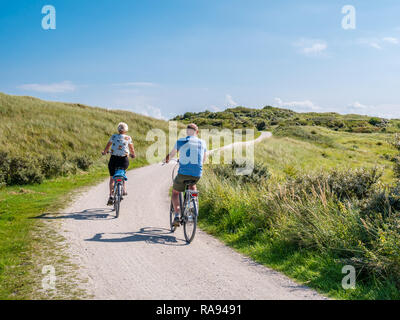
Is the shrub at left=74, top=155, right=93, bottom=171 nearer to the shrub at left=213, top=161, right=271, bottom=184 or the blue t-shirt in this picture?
the shrub at left=213, top=161, right=271, bottom=184

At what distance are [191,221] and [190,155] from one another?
1.42 m

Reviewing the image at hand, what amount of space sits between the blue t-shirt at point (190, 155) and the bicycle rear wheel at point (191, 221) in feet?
2.12

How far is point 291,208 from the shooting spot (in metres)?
6.71

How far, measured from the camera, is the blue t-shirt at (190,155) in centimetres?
648

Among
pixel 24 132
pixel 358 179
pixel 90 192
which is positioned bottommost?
pixel 90 192

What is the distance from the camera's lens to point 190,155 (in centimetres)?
→ 650

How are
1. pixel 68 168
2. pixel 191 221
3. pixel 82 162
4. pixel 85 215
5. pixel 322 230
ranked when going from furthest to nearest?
1. pixel 82 162
2. pixel 68 168
3. pixel 85 215
4. pixel 191 221
5. pixel 322 230

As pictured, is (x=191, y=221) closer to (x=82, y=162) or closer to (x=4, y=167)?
(x=4, y=167)

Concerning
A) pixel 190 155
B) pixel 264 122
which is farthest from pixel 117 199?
pixel 264 122

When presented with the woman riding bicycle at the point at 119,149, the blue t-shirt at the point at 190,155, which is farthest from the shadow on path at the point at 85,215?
the blue t-shirt at the point at 190,155

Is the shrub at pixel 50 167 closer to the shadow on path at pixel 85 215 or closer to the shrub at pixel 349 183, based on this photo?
the shadow on path at pixel 85 215
